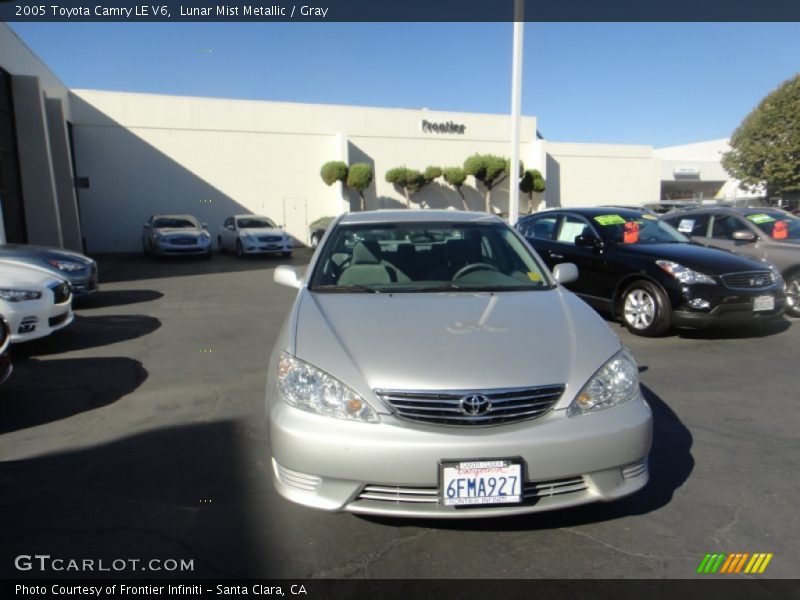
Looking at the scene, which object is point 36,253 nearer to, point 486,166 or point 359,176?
point 359,176

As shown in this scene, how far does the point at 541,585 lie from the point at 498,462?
1.86 feet

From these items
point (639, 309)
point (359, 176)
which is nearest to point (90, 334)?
point (639, 309)

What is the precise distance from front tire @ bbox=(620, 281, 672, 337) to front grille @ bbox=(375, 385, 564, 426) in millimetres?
5069

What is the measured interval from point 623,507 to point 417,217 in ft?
8.41

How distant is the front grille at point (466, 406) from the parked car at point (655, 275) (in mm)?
5093

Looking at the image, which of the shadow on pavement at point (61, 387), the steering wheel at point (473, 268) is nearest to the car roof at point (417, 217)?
the steering wheel at point (473, 268)

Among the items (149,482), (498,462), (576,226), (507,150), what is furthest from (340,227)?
(507,150)

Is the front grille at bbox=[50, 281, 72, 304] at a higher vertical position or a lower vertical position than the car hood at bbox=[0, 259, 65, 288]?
lower

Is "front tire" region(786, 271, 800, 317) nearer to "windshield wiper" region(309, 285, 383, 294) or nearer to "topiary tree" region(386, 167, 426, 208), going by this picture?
"windshield wiper" region(309, 285, 383, 294)

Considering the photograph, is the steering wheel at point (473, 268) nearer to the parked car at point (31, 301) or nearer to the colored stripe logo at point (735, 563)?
the colored stripe logo at point (735, 563)

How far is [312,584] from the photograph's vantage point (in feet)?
8.29

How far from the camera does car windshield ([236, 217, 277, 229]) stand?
822 inches

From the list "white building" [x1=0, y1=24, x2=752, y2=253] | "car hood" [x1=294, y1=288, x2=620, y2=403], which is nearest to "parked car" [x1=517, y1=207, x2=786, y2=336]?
"car hood" [x1=294, y1=288, x2=620, y2=403]

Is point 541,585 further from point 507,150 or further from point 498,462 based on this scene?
point 507,150
